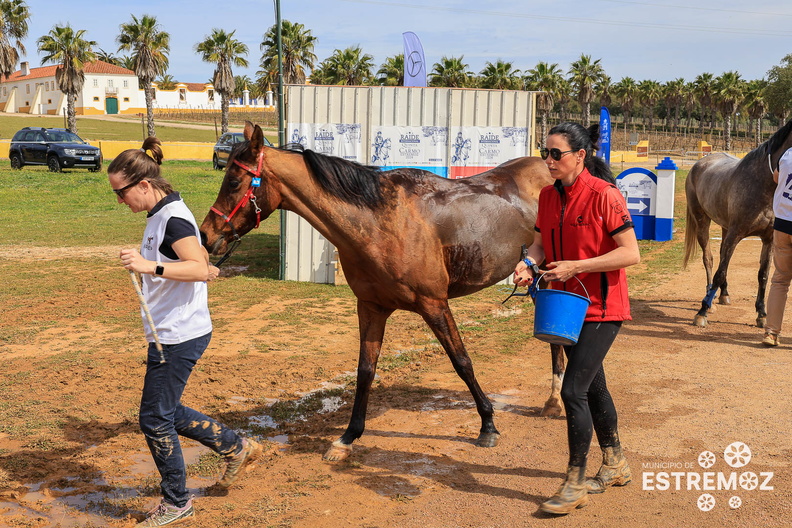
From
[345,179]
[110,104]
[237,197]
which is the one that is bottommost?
[237,197]

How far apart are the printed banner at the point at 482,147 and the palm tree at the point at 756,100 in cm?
6372

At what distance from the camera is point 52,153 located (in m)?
27.8

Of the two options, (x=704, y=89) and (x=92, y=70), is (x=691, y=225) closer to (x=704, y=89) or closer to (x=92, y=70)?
(x=704, y=89)

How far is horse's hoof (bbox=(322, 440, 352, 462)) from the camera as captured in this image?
5055mm

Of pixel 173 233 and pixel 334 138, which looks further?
pixel 334 138

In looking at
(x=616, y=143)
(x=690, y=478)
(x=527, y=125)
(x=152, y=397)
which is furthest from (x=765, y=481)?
(x=616, y=143)

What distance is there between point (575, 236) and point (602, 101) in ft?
268

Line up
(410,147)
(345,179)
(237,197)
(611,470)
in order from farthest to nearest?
(410,147) < (345,179) < (237,197) < (611,470)

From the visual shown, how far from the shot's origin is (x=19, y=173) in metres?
25.9

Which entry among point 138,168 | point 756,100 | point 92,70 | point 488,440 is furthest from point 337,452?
point 92,70

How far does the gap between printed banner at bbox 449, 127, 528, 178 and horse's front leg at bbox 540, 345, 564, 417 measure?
5.91 m

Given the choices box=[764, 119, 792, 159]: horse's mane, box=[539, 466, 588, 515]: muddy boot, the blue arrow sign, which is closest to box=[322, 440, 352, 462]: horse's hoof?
box=[539, 466, 588, 515]: muddy boot

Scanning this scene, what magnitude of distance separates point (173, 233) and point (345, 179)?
1.45 metres

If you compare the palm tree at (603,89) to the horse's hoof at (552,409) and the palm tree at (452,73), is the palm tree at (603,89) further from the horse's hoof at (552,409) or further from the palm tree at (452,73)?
the horse's hoof at (552,409)
